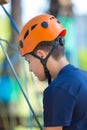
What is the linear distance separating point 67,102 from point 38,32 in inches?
18.7

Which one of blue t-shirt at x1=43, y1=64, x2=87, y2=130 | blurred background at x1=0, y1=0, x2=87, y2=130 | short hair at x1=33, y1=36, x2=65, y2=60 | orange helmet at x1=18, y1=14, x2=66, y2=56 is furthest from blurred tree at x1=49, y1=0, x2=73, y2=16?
blue t-shirt at x1=43, y1=64, x2=87, y2=130

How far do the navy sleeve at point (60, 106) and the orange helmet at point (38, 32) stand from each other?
34 cm

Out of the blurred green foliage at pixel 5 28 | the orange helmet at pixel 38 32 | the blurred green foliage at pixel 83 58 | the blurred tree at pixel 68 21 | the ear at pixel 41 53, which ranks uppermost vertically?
the orange helmet at pixel 38 32

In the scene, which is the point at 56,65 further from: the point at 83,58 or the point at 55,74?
the point at 83,58

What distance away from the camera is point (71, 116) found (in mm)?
2191

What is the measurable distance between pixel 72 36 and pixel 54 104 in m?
6.16

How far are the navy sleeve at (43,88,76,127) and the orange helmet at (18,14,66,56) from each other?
34cm

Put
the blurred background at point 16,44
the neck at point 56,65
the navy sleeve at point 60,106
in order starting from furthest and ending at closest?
the blurred background at point 16,44
the neck at point 56,65
the navy sleeve at point 60,106

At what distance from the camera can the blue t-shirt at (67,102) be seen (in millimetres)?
2170

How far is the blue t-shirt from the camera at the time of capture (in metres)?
2.17

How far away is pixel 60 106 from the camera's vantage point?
7.12 feet

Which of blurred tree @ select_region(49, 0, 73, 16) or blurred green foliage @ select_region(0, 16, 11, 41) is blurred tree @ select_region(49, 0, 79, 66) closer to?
blurred tree @ select_region(49, 0, 73, 16)

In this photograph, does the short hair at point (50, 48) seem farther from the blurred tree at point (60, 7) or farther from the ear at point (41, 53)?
the blurred tree at point (60, 7)

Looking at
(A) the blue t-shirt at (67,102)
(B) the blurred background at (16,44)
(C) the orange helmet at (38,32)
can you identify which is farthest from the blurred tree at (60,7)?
(A) the blue t-shirt at (67,102)
